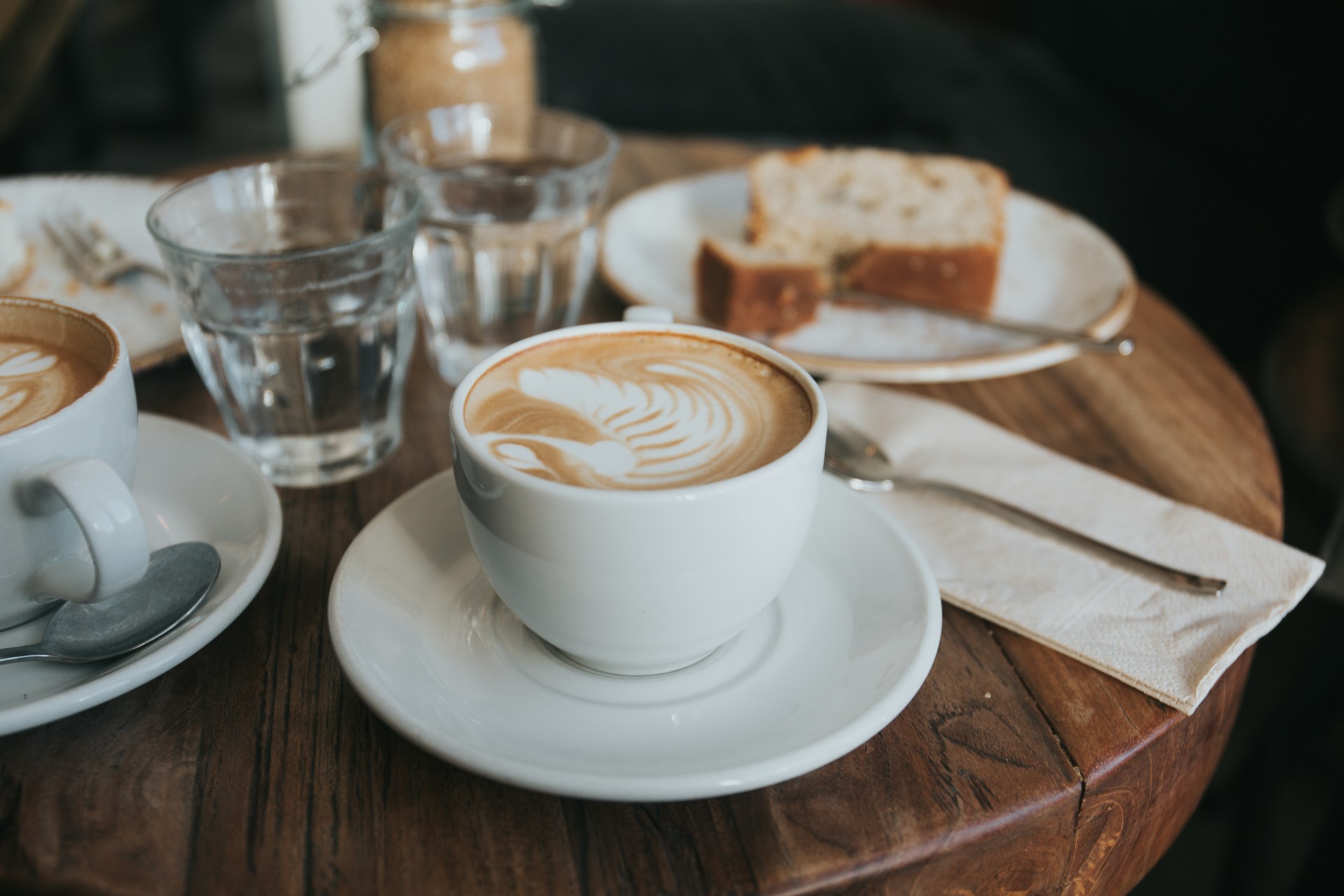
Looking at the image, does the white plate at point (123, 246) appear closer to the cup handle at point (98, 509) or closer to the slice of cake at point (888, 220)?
the cup handle at point (98, 509)

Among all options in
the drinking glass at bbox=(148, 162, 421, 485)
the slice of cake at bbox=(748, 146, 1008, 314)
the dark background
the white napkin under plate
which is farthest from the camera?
the dark background

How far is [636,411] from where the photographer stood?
0.52m

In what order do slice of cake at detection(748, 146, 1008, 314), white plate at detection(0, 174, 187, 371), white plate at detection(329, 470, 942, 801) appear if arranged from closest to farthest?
white plate at detection(329, 470, 942, 801) → white plate at detection(0, 174, 187, 371) → slice of cake at detection(748, 146, 1008, 314)

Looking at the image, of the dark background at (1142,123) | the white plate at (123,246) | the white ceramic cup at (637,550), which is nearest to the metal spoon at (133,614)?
the white ceramic cup at (637,550)

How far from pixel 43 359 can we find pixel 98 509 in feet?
0.44

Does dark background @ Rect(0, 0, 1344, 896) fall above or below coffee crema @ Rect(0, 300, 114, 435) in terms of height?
below

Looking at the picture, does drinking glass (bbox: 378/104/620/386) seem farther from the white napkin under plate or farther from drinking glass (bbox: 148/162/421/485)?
the white napkin under plate

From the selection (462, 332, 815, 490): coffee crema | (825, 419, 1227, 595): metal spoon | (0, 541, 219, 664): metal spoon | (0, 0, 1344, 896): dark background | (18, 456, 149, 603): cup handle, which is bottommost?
(0, 0, 1344, 896): dark background

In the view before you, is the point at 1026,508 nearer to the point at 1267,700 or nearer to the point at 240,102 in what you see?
the point at 1267,700

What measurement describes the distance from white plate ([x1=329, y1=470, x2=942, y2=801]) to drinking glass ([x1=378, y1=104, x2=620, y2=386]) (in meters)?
0.30

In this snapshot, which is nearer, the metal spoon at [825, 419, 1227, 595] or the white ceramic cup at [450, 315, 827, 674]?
the white ceramic cup at [450, 315, 827, 674]

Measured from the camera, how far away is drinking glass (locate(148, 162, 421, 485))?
0.65 meters

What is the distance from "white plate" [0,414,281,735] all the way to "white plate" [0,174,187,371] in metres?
0.13

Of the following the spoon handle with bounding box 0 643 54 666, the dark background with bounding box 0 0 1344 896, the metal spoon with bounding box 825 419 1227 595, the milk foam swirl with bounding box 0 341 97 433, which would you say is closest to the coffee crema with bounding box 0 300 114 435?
the milk foam swirl with bounding box 0 341 97 433
